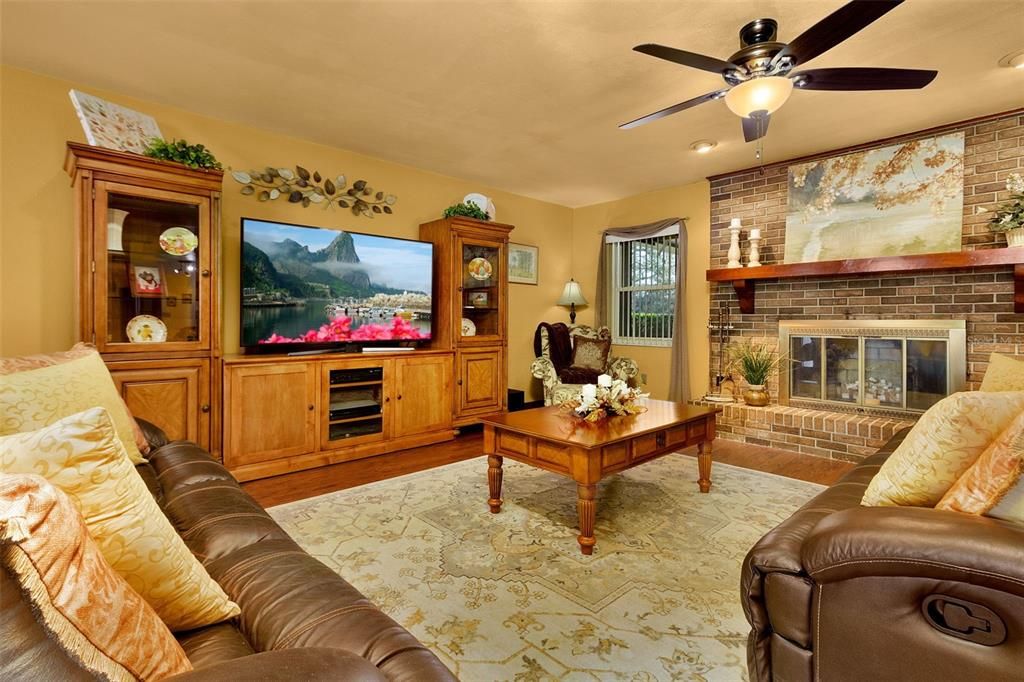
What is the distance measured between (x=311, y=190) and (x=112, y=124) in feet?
Answer: 4.25

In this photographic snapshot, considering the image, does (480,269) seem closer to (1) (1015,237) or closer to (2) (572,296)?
(2) (572,296)

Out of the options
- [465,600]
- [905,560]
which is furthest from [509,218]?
[905,560]

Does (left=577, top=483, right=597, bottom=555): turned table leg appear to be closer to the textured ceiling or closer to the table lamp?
the textured ceiling

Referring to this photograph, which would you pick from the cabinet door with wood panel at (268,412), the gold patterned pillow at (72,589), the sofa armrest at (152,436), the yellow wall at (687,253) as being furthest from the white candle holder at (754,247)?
the gold patterned pillow at (72,589)

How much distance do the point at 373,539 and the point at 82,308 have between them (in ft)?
6.74

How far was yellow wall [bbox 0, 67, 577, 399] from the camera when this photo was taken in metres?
2.75

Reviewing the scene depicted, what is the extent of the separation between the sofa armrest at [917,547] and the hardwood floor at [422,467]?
254cm

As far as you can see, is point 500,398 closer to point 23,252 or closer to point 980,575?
point 23,252

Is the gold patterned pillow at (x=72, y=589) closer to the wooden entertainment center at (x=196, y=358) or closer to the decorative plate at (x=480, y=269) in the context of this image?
the wooden entertainment center at (x=196, y=358)

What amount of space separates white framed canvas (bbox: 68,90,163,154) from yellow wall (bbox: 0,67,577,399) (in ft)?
0.68

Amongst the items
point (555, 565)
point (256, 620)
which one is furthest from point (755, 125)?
point (256, 620)

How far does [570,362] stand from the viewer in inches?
200

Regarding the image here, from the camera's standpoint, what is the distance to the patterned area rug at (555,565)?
1523mm

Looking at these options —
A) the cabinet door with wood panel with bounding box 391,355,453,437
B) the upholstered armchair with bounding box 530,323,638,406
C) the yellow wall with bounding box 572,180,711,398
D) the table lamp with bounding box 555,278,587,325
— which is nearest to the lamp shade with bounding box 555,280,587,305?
the table lamp with bounding box 555,278,587,325
